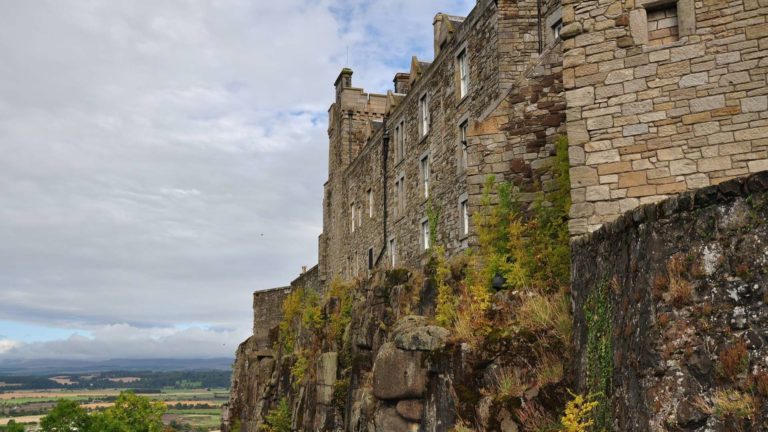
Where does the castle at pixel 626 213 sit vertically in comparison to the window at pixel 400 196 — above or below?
below

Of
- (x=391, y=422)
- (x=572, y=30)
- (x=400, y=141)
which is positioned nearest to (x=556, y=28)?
(x=572, y=30)

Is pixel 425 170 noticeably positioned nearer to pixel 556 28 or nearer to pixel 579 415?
pixel 556 28

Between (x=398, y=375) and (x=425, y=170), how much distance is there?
14.4 meters

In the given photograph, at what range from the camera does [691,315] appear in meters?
7.25

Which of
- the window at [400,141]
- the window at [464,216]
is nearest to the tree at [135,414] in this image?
the window at [400,141]

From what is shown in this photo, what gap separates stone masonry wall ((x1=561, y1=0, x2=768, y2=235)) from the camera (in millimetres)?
10414

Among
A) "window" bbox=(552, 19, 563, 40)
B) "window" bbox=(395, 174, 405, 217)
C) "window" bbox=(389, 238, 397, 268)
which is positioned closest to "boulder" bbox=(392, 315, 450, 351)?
"window" bbox=(552, 19, 563, 40)

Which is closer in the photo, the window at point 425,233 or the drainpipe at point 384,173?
the window at point 425,233

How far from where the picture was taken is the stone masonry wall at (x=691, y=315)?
6.62 meters

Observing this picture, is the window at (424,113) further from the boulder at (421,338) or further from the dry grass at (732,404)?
the dry grass at (732,404)

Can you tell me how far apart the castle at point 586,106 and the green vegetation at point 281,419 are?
7.30 metres

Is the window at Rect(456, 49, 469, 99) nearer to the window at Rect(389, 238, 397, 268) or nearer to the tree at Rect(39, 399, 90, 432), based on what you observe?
the window at Rect(389, 238, 397, 268)

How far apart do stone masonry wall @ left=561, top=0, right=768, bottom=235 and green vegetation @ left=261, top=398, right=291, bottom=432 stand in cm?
2108

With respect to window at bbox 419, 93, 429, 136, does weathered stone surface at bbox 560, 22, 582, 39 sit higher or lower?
lower
